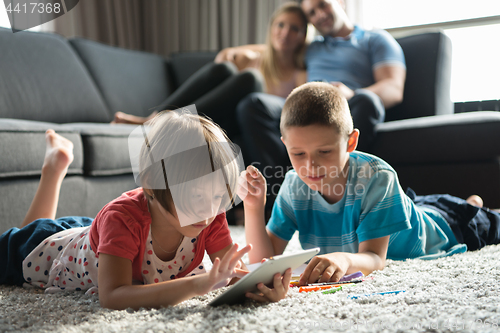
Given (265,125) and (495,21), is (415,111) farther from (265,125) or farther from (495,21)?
(495,21)

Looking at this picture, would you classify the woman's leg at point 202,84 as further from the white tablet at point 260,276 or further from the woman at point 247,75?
the white tablet at point 260,276

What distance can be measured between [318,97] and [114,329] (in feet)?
1.96

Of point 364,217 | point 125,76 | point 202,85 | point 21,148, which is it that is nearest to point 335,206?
point 364,217

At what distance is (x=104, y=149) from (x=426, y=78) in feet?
4.76

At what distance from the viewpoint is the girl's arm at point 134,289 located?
22.7 inches

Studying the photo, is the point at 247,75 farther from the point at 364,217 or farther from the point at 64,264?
the point at 64,264

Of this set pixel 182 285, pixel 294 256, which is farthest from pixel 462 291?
pixel 182 285

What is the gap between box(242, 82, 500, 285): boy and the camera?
2.67ft

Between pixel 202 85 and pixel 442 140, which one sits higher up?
pixel 202 85

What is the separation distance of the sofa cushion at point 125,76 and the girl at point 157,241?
1.35 metres

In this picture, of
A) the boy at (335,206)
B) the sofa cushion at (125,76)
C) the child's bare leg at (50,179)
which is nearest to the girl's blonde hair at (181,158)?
the boy at (335,206)

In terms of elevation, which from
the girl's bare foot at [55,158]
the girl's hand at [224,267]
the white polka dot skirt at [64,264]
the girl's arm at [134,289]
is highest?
the girl's bare foot at [55,158]

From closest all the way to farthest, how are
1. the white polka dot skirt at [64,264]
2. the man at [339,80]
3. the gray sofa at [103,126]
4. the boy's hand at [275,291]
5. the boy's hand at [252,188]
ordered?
the boy's hand at [275,291], the white polka dot skirt at [64,264], the boy's hand at [252,188], the gray sofa at [103,126], the man at [339,80]

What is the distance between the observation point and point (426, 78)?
1.84m
